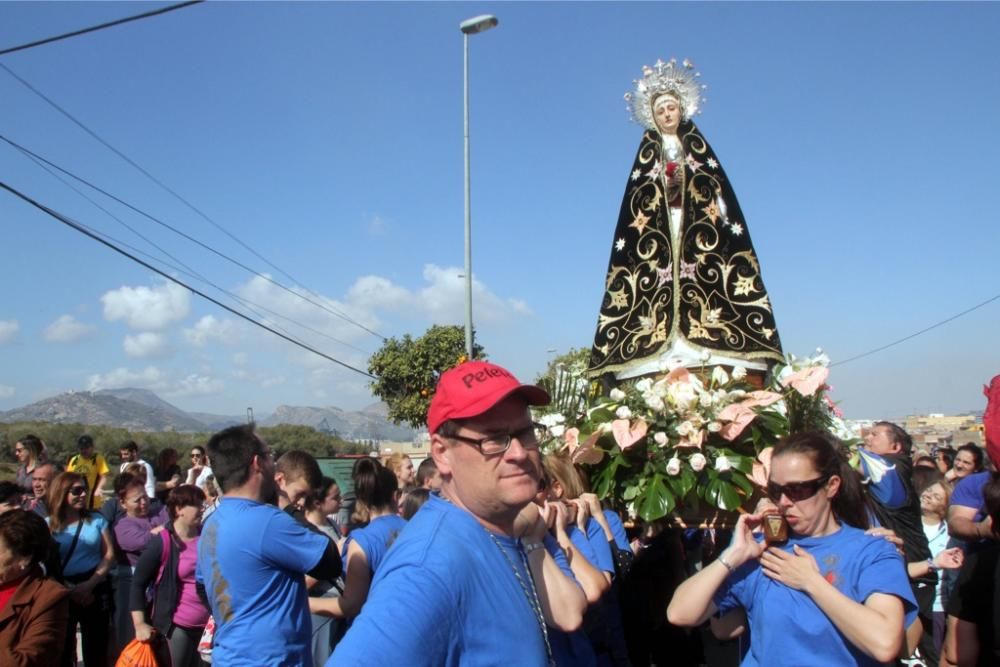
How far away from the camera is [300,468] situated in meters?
5.14

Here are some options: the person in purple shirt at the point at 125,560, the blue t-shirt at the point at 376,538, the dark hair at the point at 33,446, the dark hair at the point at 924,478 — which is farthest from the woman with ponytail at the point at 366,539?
the dark hair at the point at 33,446

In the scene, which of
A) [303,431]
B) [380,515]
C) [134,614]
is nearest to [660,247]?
[380,515]

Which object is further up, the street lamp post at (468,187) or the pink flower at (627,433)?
the street lamp post at (468,187)

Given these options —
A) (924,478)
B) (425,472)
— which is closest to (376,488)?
(425,472)

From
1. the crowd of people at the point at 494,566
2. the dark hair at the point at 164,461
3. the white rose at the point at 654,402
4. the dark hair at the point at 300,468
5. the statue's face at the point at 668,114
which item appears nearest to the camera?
the crowd of people at the point at 494,566

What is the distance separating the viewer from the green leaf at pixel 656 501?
414 cm

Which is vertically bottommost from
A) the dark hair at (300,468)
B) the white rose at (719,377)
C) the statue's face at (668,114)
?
the dark hair at (300,468)

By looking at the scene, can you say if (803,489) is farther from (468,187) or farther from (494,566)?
(468,187)

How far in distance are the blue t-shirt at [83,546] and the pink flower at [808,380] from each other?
16.9ft

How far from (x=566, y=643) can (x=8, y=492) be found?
519 centimetres

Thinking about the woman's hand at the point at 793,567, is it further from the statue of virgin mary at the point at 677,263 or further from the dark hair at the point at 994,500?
the statue of virgin mary at the point at 677,263

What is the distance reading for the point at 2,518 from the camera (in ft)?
15.1

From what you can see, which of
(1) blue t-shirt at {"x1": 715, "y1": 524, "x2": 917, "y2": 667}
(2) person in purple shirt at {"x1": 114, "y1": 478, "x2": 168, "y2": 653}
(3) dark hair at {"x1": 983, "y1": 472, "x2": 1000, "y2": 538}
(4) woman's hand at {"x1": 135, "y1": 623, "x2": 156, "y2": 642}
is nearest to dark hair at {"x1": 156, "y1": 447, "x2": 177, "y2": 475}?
(2) person in purple shirt at {"x1": 114, "y1": 478, "x2": 168, "y2": 653}

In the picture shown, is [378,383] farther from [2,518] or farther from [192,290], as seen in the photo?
[2,518]
